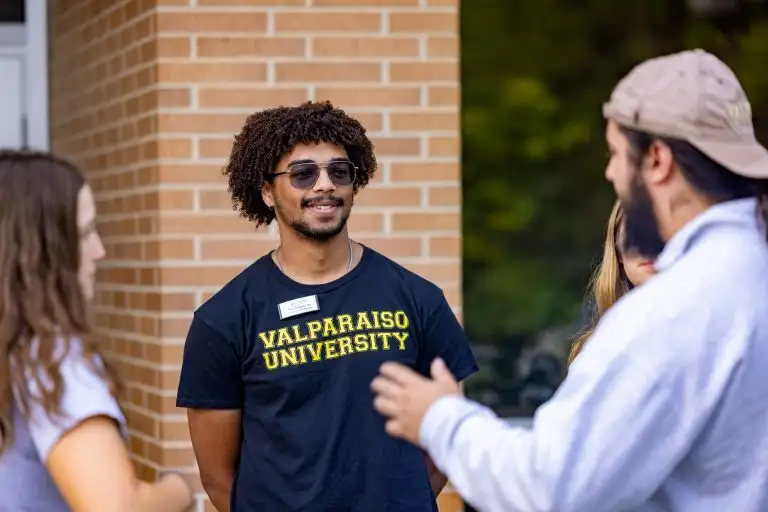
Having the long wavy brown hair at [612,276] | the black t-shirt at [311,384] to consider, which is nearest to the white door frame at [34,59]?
the black t-shirt at [311,384]

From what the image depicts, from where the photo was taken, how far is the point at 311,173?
155 inches

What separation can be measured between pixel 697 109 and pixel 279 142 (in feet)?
6.31

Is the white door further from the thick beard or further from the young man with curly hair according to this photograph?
the thick beard

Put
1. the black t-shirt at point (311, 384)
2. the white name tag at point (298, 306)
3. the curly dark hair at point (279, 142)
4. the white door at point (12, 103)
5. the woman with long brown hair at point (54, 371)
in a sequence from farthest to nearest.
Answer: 1. the white door at point (12, 103)
2. the curly dark hair at point (279, 142)
3. the white name tag at point (298, 306)
4. the black t-shirt at point (311, 384)
5. the woman with long brown hair at point (54, 371)

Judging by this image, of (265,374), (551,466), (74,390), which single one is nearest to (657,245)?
(551,466)

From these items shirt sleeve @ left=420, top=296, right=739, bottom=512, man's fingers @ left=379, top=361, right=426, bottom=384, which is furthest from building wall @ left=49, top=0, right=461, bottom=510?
shirt sleeve @ left=420, top=296, right=739, bottom=512

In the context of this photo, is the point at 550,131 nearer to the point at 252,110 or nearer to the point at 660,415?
the point at 252,110

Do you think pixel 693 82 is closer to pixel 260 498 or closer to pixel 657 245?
pixel 657 245

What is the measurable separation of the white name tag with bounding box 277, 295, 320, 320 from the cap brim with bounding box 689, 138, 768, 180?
1676mm

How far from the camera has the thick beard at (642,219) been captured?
7.71 ft

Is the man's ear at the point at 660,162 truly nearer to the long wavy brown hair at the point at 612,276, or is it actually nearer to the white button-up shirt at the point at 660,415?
the white button-up shirt at the point at 660,415

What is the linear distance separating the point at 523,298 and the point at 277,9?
2360 mm

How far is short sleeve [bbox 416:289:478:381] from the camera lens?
12.8 feet

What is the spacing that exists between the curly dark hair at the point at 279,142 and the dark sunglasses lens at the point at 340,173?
0.10 m
